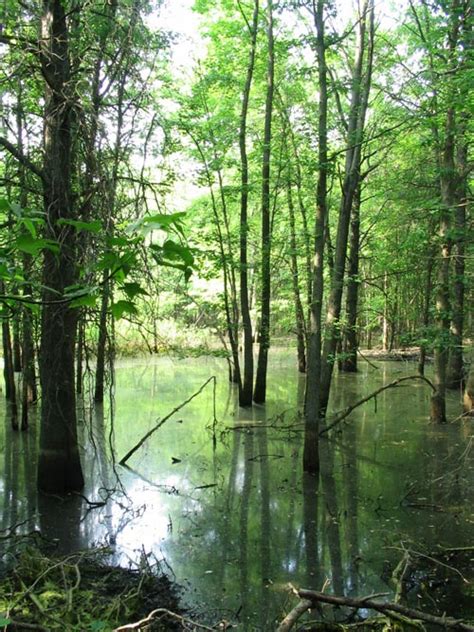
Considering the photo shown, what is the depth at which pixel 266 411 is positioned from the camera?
11.5m

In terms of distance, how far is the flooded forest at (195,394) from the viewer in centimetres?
357

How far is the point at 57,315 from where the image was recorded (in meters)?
5.79

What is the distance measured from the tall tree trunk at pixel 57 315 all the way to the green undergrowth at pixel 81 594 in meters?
1.64

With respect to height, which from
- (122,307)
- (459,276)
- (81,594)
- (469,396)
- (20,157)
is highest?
(20,157)

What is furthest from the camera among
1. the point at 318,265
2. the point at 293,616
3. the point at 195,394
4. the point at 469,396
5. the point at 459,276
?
the point at 469,396

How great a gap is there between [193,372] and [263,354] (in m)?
6.45

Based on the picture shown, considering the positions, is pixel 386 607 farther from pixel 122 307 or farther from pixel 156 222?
pixel 156 222

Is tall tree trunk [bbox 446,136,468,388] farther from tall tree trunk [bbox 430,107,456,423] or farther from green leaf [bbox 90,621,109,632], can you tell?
green leaf [bbox 90,621,109,632]

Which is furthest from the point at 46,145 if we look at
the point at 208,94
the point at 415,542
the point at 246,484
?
the point at 208,94

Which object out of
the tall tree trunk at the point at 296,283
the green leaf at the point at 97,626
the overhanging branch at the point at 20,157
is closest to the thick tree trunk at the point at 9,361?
the overhanging branch at the point at 20,157

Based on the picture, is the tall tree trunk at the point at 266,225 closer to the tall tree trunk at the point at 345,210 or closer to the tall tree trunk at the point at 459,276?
the tall tree trunk at the point at 345,210

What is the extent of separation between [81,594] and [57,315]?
9.87 ft

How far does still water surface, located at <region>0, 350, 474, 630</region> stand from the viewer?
4.42 m

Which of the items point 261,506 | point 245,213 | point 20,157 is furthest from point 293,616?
point 245,213
